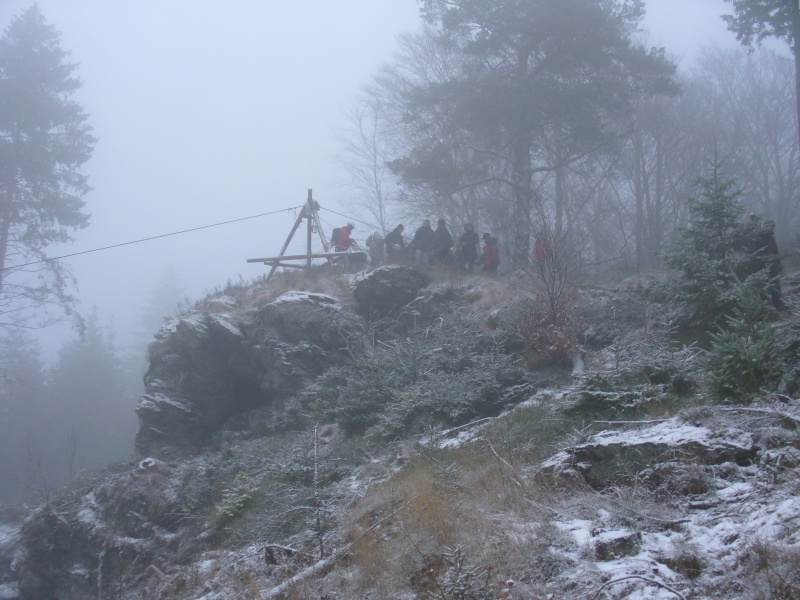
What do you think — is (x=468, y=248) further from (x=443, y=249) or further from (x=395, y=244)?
(x=395, y=244)

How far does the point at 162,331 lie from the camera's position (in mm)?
14750

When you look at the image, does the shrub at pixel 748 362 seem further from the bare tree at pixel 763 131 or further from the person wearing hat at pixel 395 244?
the bare tree at pixel 763 131

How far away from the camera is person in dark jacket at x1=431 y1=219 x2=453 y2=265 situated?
16484mm

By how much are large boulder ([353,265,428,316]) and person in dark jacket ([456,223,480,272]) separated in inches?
85.4

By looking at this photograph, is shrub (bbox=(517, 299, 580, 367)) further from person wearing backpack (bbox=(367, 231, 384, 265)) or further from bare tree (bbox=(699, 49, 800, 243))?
bare tree (bbox=(699, 49, 800, 243))

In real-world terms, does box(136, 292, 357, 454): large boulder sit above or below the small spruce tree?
below

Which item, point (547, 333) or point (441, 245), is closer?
point (547, 333)

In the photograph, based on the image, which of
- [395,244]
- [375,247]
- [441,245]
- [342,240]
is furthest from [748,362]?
[342,240]

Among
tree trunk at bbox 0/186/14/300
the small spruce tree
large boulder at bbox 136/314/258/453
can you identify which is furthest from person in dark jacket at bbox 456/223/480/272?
tree trunk at bbox 0/186/14/300

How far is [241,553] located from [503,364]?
15.9 ft

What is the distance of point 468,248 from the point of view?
16.4 metres

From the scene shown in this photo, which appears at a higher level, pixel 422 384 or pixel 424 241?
pixel 424 241

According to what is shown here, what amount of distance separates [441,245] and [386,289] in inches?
121

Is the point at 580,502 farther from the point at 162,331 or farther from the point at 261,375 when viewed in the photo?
the point at 162,331
